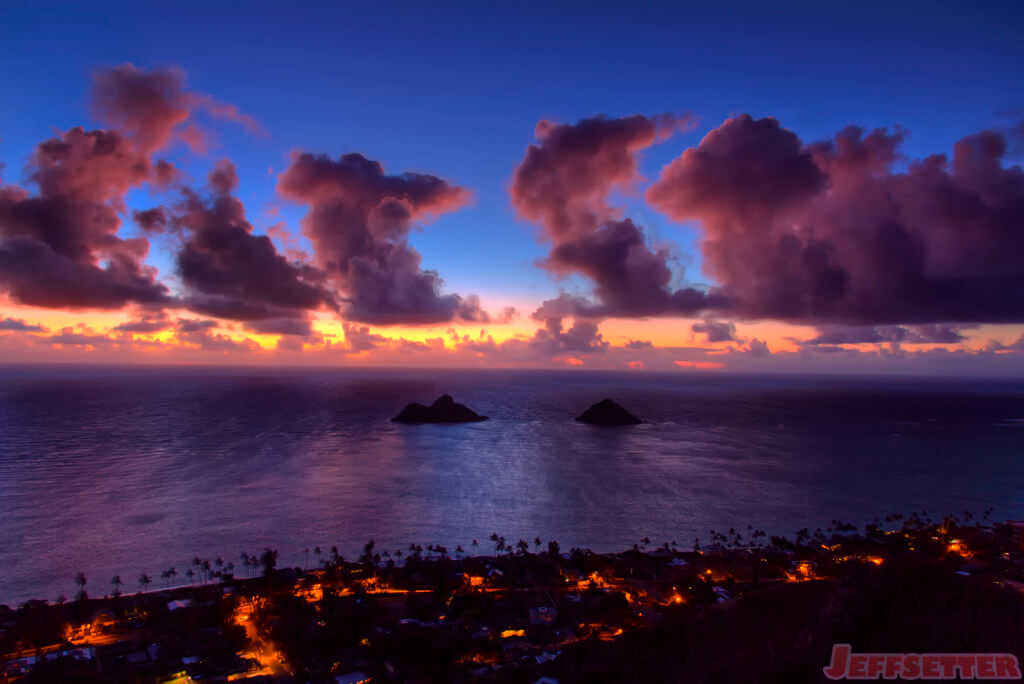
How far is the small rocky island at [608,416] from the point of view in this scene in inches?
3659

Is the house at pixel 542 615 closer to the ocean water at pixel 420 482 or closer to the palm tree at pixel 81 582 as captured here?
the ocean water at pixel 420 482

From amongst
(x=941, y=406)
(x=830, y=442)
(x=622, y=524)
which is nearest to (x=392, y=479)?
(x=622, y=524)

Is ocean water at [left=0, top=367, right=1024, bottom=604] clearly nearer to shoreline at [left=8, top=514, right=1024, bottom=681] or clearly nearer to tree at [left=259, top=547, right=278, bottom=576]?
tree at [left=259, top=547, right=278, bottom=576]

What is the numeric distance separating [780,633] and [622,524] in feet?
82.1

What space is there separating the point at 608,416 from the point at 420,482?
5378 centimetres

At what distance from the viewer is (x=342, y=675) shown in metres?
18.4

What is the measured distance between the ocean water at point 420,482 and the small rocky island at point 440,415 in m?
5.18

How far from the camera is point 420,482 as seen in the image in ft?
160

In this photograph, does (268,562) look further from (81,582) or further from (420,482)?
(420,482)

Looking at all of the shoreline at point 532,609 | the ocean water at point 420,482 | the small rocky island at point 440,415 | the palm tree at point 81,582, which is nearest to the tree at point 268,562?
the shoreline at point 532,609

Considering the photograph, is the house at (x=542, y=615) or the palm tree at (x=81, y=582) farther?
the palm tree at (x=81, y=582)

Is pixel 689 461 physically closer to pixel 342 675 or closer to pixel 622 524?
pixel 622 524

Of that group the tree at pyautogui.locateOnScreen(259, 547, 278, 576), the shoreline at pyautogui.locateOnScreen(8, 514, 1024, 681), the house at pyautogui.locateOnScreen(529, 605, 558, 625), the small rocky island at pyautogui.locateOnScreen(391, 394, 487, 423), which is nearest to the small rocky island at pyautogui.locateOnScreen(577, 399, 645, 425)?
the small rocky island at pyautogui.locateOnScreen(391, 394, 487, 423)

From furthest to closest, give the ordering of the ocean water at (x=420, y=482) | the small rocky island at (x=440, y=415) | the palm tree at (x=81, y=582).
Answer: the small rocky island at (x=440, y=415) → the ocean water at (x=420, y=482) → the palm tree at (x=81, y=582)
